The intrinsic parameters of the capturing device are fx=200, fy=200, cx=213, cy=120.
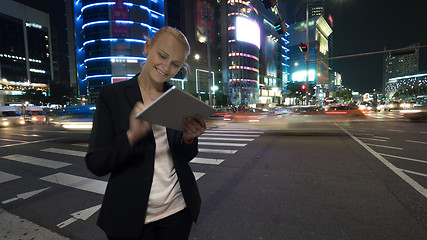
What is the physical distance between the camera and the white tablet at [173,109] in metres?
1.00

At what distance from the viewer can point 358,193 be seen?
3.88m

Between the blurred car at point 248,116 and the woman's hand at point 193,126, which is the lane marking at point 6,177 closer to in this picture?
the woman's hand at point 193,126

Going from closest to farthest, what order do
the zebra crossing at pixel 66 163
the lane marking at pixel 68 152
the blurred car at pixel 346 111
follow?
1. the zebra crossing at pixel 66 163
2. the lane marking at pixel 68 152
3. the blurred car at pixel 346 111

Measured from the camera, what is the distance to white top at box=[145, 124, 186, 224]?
1.32 meters

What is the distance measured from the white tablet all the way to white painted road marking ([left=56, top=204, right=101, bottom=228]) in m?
3.14

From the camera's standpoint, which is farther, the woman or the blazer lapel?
the blazer lapel

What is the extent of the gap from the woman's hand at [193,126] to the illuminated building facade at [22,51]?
287 feet

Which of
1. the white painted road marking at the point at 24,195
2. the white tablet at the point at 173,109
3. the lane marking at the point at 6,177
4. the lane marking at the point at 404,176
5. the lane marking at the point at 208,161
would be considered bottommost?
the white painted road marking at the point at 24,195

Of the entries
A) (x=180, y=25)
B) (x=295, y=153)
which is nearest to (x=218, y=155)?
(x=295, y=153)

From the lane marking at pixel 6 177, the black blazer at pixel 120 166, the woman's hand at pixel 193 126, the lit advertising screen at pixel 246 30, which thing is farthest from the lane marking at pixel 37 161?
the lit advertising screen at pixel 246 30

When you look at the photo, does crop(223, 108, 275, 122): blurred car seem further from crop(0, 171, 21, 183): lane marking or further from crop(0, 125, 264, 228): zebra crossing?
crop(0, 171, 21, 183): lane marking

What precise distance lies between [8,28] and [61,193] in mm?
105243

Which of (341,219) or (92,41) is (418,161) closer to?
(341,219)

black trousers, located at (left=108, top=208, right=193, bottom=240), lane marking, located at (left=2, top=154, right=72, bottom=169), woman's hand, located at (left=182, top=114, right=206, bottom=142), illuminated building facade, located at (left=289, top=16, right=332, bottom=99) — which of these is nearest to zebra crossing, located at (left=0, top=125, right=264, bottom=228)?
lane marking, located at (left=2, top=154, right=72, bottom=169)
